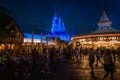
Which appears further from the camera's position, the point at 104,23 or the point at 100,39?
the point at 104,23

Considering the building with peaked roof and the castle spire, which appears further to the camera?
the castle spire

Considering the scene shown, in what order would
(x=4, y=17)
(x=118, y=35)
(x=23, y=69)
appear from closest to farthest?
(x=23, y=69)
(x=4, y=17)
(x=118, y=35)

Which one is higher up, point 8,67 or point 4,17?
point 4,17

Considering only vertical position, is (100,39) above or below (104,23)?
below

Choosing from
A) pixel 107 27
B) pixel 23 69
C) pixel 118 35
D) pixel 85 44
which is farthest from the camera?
pixel 107 27

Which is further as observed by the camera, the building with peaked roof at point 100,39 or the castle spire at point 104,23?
the castle spire at point 104,23

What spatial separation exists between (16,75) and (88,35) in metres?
64.2

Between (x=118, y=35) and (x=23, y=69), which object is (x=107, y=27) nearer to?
(x=118, y=35)

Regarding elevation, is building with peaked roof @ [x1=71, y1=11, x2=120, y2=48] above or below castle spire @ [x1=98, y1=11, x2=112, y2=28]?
below

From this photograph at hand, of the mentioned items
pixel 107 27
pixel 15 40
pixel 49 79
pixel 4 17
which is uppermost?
pixel 107 27

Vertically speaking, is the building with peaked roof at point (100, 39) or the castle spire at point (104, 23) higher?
the castle spire at point (104, 23)

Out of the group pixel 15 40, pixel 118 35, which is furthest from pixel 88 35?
pixel 15 40

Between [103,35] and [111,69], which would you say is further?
[103,35]

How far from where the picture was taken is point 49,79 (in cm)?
1512
